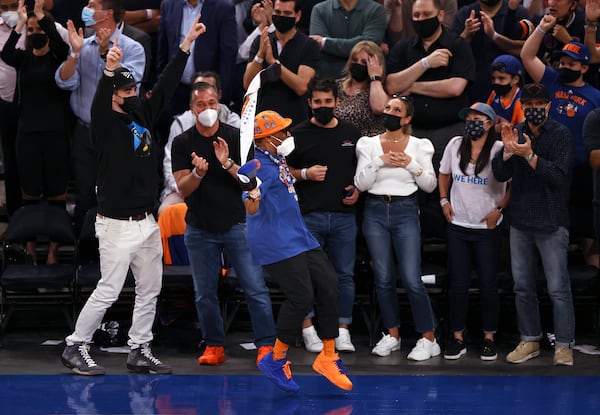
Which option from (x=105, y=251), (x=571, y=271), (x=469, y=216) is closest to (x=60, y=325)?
(x=105, y=251)

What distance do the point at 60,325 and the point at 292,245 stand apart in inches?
116

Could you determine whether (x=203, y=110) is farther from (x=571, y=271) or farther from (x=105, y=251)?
(x=571, y=271)

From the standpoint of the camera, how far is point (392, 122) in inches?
327

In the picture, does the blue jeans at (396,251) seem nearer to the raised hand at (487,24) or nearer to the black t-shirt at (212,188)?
the black t-shirt at (212,188)

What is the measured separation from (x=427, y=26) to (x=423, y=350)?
9.00ft

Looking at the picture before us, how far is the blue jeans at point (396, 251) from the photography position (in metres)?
8.39

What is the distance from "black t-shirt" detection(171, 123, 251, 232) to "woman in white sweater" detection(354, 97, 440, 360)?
1.05m

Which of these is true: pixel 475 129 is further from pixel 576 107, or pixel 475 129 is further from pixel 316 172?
pixel 316 172

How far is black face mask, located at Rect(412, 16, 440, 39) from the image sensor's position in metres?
9.01

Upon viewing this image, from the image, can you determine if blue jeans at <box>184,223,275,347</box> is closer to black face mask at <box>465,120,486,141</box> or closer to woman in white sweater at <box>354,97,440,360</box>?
woman in white sweater at <box>354,97,440,360</box>

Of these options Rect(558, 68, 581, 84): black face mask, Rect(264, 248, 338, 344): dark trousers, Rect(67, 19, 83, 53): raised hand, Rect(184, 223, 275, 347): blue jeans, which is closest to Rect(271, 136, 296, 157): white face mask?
Rect(264, 248, 338, 344): dark trousers

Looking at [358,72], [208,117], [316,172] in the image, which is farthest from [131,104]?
[358,72]

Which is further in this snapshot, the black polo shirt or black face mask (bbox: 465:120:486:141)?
the black polo shirt

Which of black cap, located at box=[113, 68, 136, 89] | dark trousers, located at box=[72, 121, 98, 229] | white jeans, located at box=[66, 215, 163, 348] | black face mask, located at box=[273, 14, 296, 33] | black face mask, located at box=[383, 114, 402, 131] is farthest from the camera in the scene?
dark trousers, located at box=[72, 121, 98, 229]
